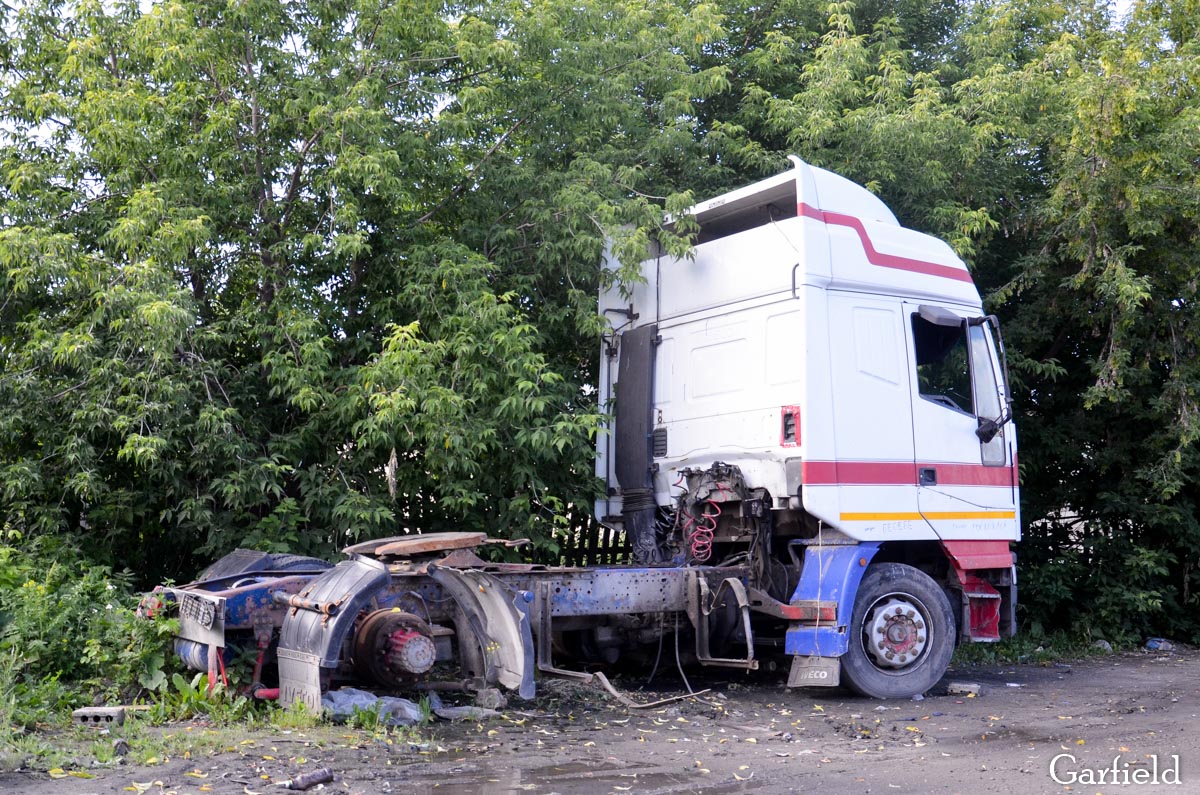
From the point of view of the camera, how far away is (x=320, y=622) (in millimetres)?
6273

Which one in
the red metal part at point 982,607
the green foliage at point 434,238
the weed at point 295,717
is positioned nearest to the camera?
the weed at point 295,717

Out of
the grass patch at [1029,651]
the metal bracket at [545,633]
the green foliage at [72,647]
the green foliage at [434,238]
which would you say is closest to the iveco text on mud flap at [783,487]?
the metal bracket at [545,633]

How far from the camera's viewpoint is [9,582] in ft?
23.8

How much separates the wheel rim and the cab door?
0.65 m

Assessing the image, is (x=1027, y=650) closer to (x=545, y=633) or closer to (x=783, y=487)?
(x=783, y=487)

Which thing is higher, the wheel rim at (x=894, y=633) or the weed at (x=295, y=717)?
the wheel rim at (x=894, y=633)

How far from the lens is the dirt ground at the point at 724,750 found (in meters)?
5.22

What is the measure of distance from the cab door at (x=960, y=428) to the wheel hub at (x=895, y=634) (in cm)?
67

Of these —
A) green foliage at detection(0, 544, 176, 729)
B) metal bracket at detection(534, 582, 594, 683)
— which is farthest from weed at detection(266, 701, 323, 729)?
metal bracket at detection(534, 582, 594, 683)

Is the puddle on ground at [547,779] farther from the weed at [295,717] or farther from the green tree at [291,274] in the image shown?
the green tree at [291,274]

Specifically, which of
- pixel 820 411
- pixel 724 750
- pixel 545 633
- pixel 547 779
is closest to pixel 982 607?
pixel 820 411

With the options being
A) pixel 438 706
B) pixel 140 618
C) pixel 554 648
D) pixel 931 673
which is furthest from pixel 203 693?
pixel 931 673

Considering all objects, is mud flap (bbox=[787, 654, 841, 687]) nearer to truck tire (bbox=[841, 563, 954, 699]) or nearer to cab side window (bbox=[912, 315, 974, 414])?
truck tire (bbox=[841, 563, 954, 699])

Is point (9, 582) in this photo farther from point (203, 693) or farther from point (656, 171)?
point (656, 171)
